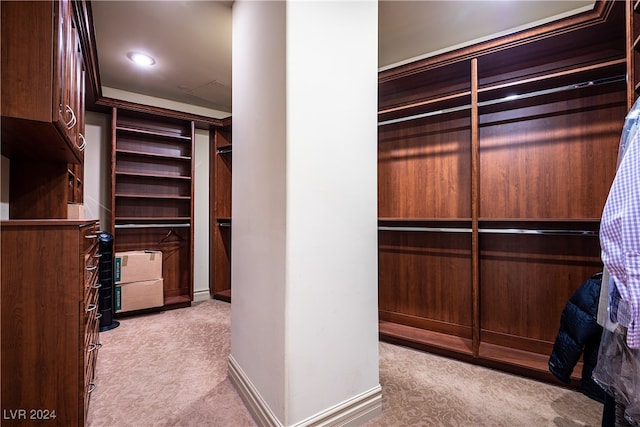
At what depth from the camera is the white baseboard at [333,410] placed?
148cm

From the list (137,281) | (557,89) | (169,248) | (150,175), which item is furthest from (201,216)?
(557,89)

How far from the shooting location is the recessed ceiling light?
2.89m

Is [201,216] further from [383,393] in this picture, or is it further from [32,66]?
[383,393]

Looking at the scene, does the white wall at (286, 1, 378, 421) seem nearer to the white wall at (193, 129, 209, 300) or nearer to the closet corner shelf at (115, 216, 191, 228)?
the closet corner shelf at (115, 216, 191, 228)

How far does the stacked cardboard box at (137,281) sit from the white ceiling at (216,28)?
1.95 meters

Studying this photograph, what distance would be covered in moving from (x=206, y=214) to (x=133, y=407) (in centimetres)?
284

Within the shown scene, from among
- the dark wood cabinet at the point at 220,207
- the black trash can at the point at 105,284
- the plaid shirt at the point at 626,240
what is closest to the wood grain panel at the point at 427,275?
the plaid shirt at the point at 626,240

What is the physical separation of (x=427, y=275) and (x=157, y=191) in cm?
329

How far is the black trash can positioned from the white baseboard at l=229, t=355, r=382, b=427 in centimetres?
203

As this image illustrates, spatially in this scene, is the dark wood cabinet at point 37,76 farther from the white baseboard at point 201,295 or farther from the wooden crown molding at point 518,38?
the white baseboard at point 201,295

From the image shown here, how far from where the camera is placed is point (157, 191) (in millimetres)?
3902

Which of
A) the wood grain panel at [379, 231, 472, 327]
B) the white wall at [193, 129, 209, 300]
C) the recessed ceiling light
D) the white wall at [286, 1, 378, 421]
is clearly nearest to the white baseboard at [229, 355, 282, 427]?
the white wall at [286, 1, 378, 421]

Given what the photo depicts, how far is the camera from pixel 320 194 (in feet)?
4.93

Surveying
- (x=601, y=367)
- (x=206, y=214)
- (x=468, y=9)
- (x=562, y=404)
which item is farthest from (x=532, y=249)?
(x=206, y=214)
